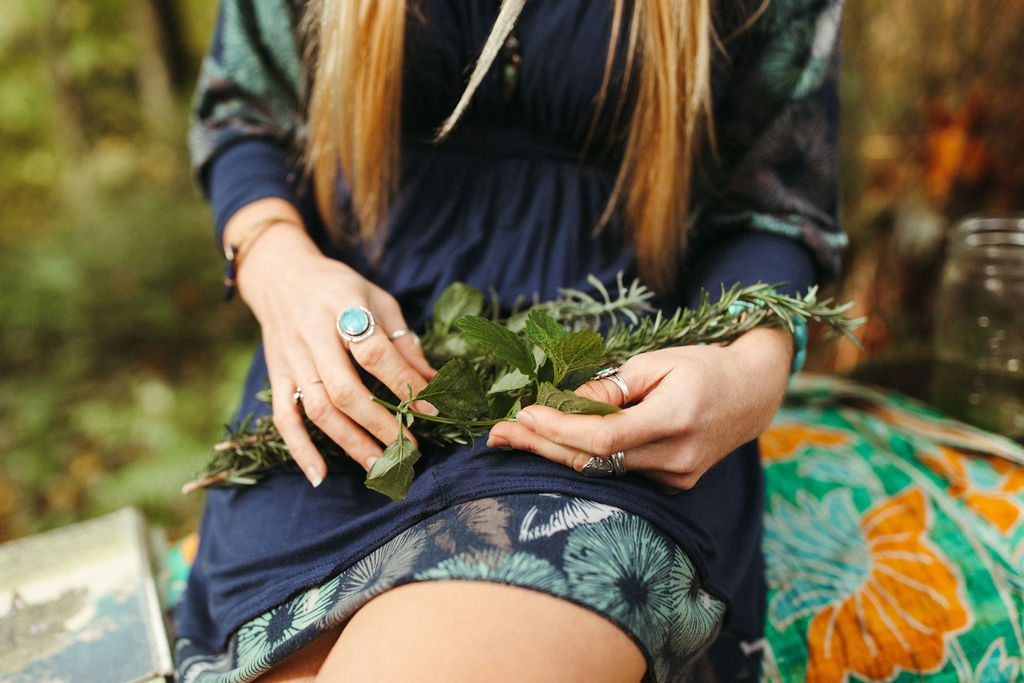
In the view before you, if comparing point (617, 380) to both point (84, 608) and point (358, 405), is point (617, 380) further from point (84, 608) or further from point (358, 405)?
point (84, 608)

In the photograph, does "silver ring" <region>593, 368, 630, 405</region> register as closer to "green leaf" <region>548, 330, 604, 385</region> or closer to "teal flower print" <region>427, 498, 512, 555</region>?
"green leaf" <region>548, 330, 604, 385</region>

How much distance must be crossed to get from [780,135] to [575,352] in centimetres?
63

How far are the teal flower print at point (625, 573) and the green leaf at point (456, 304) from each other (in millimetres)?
374

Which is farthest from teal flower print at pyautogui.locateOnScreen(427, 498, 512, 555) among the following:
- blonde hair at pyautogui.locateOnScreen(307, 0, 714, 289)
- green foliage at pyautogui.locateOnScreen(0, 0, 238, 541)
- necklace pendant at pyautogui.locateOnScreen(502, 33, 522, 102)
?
green foliage at pyautogui.locateOnScreen(0, 0, 238, 541)

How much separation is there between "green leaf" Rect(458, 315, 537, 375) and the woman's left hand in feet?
0.17

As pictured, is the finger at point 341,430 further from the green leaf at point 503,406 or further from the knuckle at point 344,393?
the green leaf at point 503,406

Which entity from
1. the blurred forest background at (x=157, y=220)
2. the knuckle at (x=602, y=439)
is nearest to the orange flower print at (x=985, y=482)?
the blurred forest background at (x=157, y=220)

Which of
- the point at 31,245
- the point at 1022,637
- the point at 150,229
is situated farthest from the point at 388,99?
the point at 31,245

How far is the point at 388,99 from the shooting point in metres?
0.94

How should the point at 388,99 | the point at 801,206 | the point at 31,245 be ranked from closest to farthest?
the point at 388,99 < the point at 801,206 < the point at 31,245

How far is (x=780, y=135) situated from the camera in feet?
3.36

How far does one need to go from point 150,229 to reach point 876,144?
340cm

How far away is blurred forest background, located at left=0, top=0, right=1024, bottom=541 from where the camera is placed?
7.23 ft

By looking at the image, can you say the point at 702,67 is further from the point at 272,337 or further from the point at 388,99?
the point at 272,337
